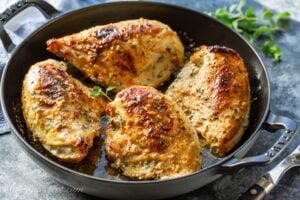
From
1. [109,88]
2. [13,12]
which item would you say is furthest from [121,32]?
[13,12]

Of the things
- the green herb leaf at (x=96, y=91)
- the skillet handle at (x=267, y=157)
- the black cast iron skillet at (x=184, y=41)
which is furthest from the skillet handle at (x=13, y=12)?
the skillet handle at (x=267, y=157)

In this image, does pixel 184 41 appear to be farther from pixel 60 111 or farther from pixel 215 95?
pixel 60 111

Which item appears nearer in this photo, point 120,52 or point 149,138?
point 149,138

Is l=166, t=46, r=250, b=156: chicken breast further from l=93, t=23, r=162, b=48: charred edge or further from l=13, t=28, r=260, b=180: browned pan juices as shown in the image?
l=93, t=23, r=162, b=48: charred edge

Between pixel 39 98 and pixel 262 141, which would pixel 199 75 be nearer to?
pixel 262 141

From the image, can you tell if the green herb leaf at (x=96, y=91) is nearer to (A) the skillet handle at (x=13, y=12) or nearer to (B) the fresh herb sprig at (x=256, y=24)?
(A) the skillet handle at (x=13, y=12)

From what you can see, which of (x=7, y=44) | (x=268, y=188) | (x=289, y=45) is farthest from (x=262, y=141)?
(x=7, y=44)
